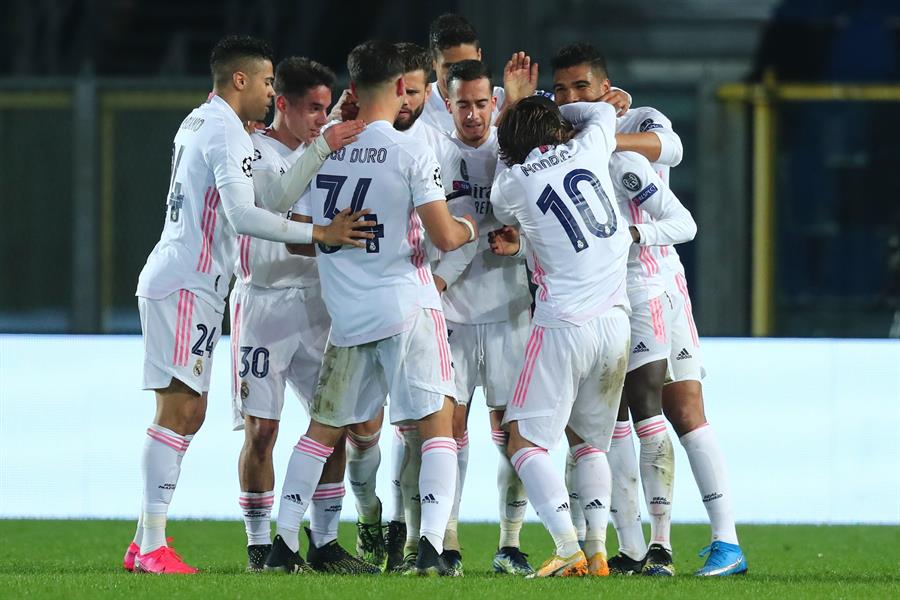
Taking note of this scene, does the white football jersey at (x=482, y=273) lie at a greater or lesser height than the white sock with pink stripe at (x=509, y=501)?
greater

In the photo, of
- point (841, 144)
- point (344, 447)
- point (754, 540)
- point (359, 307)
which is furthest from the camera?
point (841, 144)

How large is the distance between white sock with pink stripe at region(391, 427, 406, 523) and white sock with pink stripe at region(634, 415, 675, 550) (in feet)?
3.01

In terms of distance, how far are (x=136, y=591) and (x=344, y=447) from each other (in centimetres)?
121

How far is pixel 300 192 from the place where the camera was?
5375mm

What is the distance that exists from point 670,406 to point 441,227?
1278 mm

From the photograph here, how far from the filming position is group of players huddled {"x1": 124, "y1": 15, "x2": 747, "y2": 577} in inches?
208

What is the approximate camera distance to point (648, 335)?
5.64 meters

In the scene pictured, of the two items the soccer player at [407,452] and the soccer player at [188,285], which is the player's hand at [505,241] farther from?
the soccer player at [188,285]

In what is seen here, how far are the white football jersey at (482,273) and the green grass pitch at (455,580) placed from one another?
3.23 feet

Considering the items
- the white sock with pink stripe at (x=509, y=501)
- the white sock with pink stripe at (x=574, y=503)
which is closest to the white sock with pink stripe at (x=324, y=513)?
the white sock with pink stripe at (x=509, y=501)

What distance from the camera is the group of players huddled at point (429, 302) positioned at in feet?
17.3

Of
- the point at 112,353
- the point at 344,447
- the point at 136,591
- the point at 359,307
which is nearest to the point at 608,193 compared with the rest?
the point at 359,307

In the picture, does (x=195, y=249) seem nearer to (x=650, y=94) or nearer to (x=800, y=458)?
(x=800, y=458)

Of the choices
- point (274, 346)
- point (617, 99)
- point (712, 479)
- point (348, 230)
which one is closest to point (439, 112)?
point (617, 99)
